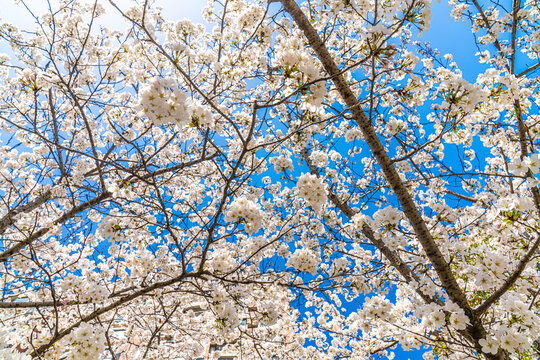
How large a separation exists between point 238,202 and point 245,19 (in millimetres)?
3075

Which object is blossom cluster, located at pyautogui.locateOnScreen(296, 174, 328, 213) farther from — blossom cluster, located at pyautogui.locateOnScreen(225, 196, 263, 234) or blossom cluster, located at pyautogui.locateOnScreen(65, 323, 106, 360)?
blossom cluster, located at pyautogui.locateOnScreen(65, 323, 106, 360)

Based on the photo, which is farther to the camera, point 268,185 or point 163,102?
point 268,185

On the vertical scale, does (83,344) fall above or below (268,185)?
below

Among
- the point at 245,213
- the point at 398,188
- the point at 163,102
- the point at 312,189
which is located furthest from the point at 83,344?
the point at 398,188

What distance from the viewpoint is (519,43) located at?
6078mm

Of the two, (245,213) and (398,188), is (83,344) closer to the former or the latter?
(245,213)

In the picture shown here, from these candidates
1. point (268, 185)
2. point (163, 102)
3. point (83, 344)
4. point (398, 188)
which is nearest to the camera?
point (163, 102)

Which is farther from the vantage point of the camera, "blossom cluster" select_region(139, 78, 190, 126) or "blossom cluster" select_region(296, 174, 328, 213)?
"blossom cluster" select_region(296, 174, 328, 213)

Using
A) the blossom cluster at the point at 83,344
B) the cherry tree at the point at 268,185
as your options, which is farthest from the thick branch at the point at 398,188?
the blossom cluster at the point at 83,344

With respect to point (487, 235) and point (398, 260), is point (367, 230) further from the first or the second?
point (487, 235)

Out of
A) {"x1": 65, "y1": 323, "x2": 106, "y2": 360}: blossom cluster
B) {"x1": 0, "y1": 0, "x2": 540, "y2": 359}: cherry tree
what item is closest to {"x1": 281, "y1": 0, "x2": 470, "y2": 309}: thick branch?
{"x1": 0, "y1": 0, "x2": 540, "y2": 359}: cherry tree

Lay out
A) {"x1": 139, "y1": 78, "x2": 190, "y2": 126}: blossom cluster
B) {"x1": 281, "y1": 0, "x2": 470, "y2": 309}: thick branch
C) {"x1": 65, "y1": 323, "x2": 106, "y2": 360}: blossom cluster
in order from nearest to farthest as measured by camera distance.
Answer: {"x1": 139, "y1": 78, "x2": 190, "y2": 126}: blossom cluster < {"x1": 65, "y1": 323, "x2": 106, "y2": 360}: blossom cluster < {"x1": 281, "y1": 0, "x2": 470, "y2": 309}: thick branch

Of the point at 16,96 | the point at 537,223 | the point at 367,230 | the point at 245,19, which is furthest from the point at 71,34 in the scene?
the point at 537,223

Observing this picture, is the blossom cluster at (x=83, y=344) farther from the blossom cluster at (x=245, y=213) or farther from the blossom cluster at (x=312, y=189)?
the blossom cluster at (x=312, y=189)
